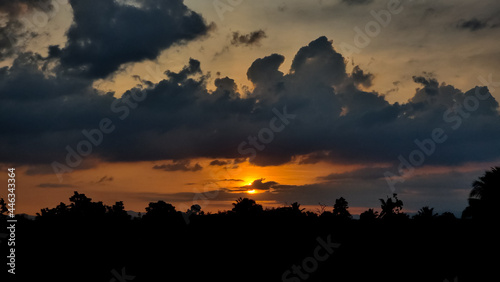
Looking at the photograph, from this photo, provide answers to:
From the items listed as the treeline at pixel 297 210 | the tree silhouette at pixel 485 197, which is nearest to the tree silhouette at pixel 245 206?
the treeline at pixel 297 210

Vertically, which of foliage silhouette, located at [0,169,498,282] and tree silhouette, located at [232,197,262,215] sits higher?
tree silhouette, located at [232,197,262,215]

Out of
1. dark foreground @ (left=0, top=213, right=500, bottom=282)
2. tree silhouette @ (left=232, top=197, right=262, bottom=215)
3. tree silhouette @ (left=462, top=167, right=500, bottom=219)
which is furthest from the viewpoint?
tree silhouette @ (left=232, top=197, right=262, bottom=215)

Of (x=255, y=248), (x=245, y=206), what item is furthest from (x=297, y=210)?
(x=255, y=248)

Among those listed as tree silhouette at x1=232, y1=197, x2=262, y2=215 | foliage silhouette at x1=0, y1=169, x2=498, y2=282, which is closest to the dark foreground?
foliage silhouette at x1=0, y1=169, x2=498, y2=282

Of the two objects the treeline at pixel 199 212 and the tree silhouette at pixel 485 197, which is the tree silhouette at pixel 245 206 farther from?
the tree silhouette at pixel 485 197

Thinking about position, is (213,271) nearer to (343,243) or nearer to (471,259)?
(343,243)

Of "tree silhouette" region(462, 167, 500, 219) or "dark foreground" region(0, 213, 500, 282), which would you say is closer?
"dark foreground" region(0, 213, 500, 282)

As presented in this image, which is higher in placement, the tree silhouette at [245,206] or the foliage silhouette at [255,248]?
the tree silhouette at [245,206]

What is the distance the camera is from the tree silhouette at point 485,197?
57719mm

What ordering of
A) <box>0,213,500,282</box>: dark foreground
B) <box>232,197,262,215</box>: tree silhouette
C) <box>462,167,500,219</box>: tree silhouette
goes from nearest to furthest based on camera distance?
<box>0,213,500,282</box>: dark foreground, <box>462,167,500,219</box>: tree silhouette, <box>232,197,262,215</box>: tree silhouette

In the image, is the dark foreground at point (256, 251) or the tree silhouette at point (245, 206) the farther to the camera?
the tree silhouette at point (245, 206)

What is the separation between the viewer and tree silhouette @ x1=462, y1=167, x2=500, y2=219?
5772 centimetres

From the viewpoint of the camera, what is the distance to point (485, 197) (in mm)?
59156

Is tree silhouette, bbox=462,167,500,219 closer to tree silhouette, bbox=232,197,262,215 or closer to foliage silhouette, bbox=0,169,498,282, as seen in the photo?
foliage silhouette, bbox=0,169,498,282
